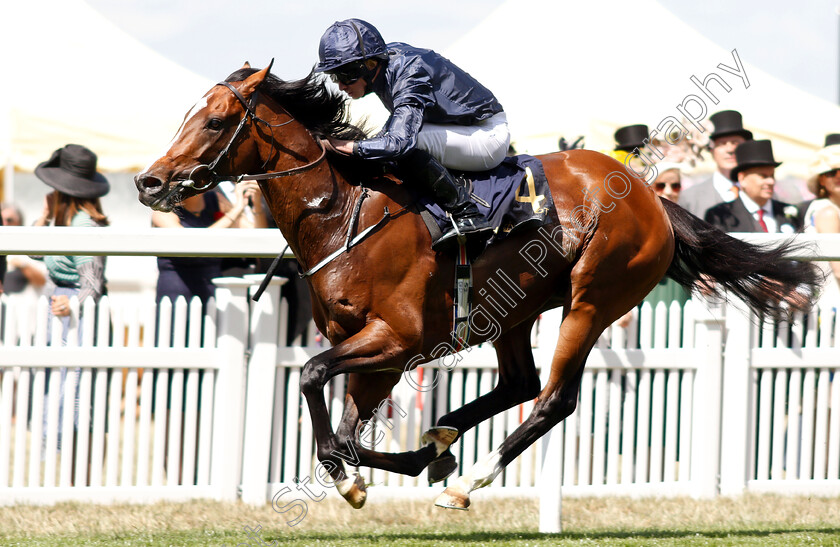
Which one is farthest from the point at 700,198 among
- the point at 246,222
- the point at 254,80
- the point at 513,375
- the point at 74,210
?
the point at 74,210

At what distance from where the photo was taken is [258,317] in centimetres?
571

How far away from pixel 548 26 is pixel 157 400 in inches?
275

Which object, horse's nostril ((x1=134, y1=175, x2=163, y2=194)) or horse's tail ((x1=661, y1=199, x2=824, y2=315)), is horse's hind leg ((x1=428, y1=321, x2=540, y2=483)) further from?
horse's nostril ((x1=134, y1=175, x2=163, y2=194))

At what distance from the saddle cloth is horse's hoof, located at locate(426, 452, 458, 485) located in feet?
3.30

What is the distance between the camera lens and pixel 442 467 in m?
4.79

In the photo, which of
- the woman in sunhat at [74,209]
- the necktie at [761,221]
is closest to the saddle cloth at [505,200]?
the woman in sunhat at [74,209]

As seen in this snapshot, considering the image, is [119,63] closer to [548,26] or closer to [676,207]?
[548,26]

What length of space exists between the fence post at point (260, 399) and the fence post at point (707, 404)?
7.89 feet

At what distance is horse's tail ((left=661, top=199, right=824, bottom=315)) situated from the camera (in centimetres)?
517

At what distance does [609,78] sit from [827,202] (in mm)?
3850

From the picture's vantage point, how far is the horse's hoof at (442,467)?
4773 mm

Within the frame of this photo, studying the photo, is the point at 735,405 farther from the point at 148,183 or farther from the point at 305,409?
the point at 148,183

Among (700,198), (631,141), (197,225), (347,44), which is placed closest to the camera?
(347,44)

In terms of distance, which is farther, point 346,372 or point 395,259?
point 395,259
